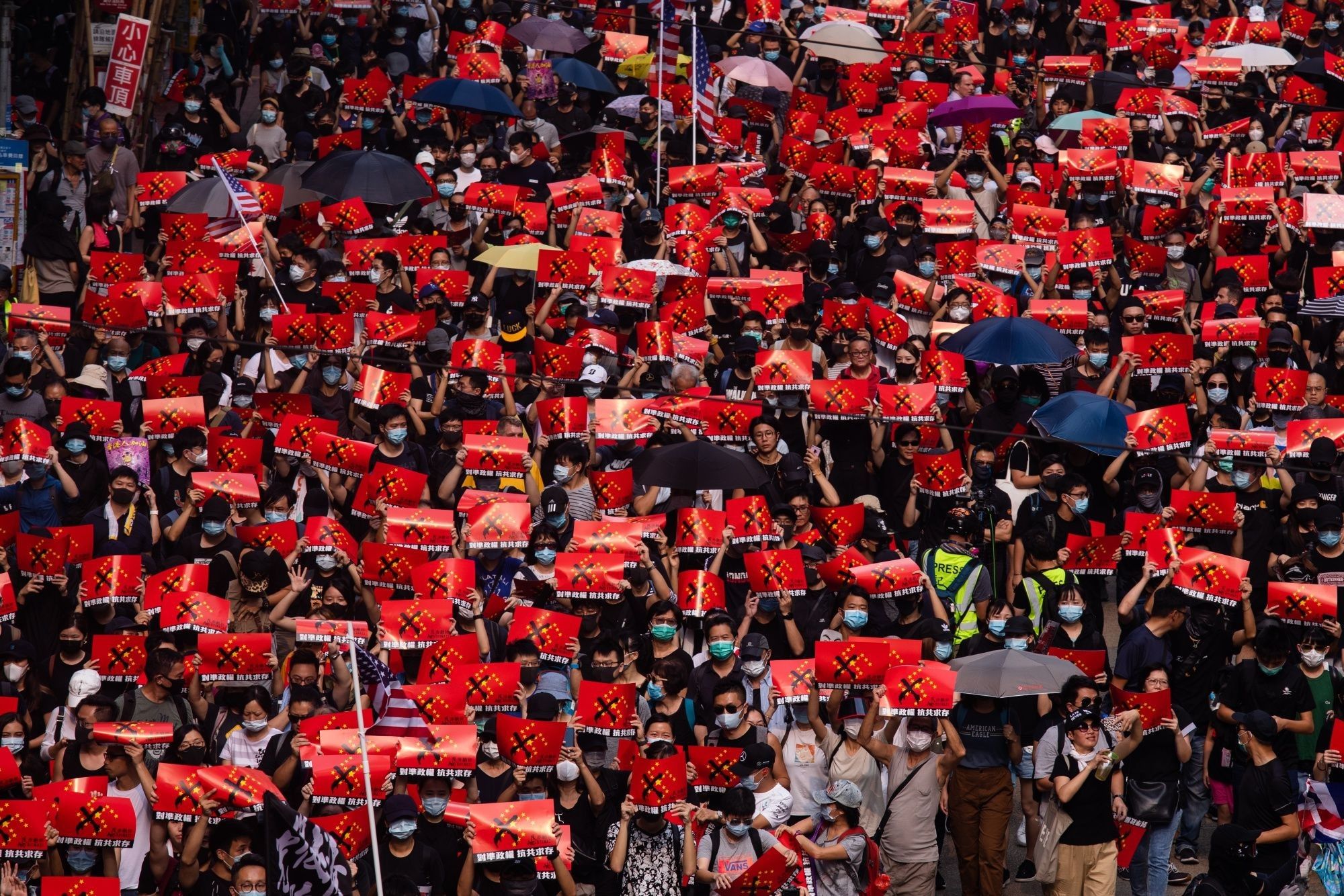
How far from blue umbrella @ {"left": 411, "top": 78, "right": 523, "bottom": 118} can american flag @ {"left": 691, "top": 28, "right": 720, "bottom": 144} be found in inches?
65.3

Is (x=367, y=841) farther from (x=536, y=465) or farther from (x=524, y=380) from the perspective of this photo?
(x=524, y=380)

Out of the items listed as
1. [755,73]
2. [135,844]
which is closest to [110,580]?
[135,844]

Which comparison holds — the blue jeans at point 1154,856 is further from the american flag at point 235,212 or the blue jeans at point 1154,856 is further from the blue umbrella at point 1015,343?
the american flag at point 235,212

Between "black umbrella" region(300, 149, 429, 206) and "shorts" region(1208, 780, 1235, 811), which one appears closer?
"shorts" region(1208, 780, 1235, 811)

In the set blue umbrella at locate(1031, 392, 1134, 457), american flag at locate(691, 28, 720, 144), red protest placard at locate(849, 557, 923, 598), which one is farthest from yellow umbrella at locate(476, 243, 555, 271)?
red protest placard at locate(849, 557, 923, 598)

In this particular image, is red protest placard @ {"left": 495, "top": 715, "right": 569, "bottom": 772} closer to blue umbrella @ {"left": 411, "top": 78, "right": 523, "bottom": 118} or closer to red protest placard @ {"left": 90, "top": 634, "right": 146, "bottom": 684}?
red protest placard @ {"left": 90, "top": 634, "right": 146, "bottom": 684}

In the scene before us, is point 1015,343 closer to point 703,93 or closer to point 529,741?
point 703,93

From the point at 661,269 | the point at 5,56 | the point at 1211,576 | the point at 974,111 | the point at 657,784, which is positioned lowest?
the point at 657,784

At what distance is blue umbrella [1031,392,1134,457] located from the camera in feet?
54.0

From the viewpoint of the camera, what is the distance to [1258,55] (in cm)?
2322

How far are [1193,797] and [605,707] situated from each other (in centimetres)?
374

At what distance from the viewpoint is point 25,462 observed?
625 inches

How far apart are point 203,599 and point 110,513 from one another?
165cm

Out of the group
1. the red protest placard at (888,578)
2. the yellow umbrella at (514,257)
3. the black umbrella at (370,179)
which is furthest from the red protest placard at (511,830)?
the black umbrella at (370,179)
